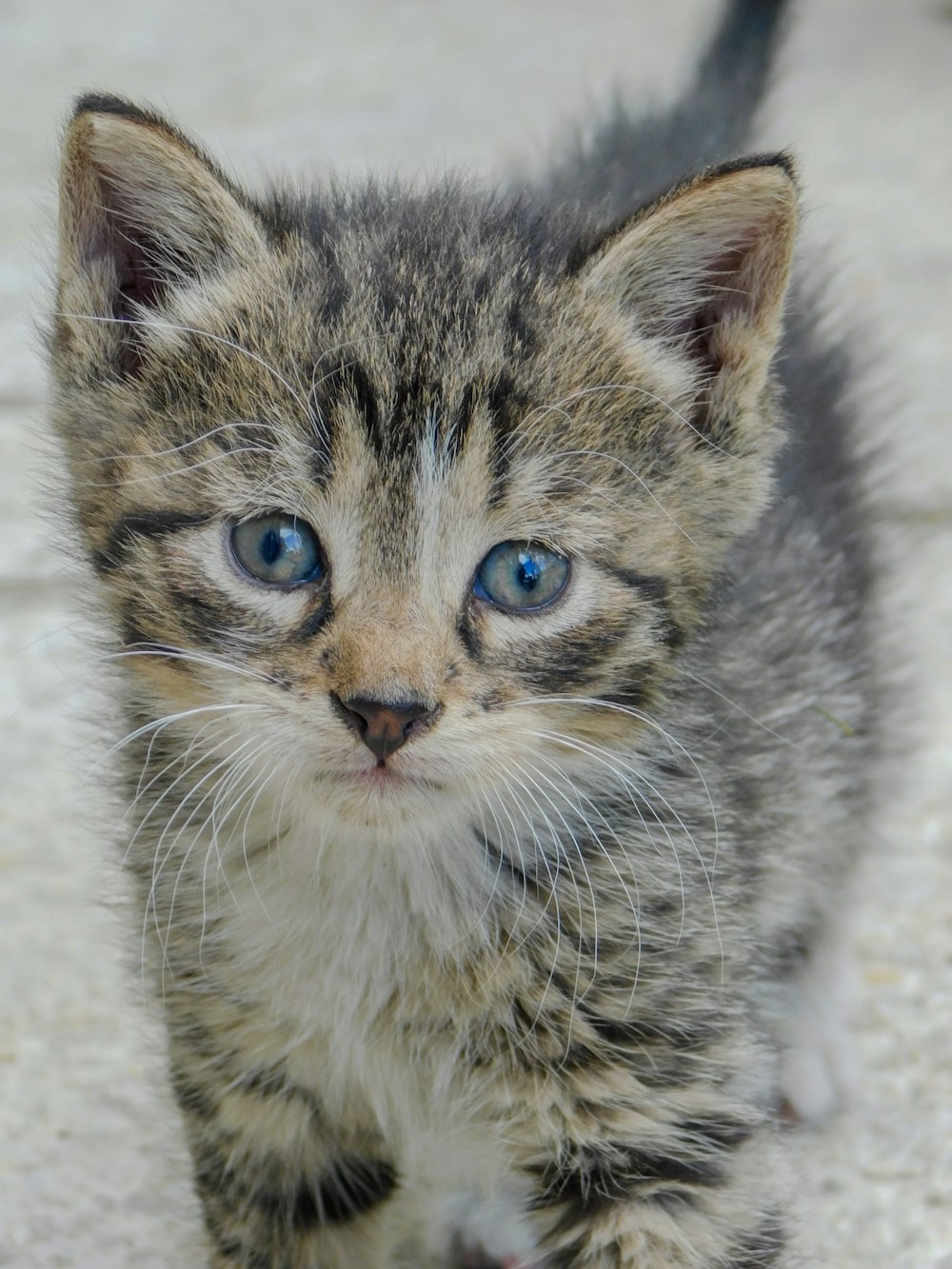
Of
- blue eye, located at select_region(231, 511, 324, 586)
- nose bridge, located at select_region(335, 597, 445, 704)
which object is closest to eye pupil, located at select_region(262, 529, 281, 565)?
blue eye, located at select_region(231, 511, 324, 586)

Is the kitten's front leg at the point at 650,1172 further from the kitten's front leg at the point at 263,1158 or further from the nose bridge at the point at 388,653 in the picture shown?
the nose bridge at the point at 388,653

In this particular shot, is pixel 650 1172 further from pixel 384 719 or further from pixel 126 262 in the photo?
pixel 126 262

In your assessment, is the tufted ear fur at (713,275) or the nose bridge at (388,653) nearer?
the nose bridge at (388,653)

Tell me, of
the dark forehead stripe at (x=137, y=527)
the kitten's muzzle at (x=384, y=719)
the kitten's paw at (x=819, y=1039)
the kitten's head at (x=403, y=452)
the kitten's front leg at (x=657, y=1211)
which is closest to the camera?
the kitten's muzzle at (x=384, y=719)

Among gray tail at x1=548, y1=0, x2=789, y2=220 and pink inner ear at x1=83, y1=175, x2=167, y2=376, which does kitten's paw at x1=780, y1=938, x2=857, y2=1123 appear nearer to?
gray tail at x1=548, y1=0, x2=789, y2=220

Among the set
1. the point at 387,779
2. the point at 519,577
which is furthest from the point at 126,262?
the point at 387,779

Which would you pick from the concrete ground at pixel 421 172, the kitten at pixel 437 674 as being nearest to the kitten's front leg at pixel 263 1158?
the kitten at pixel 437 674

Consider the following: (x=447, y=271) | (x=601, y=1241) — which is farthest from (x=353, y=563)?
(x=601, y=1241)
